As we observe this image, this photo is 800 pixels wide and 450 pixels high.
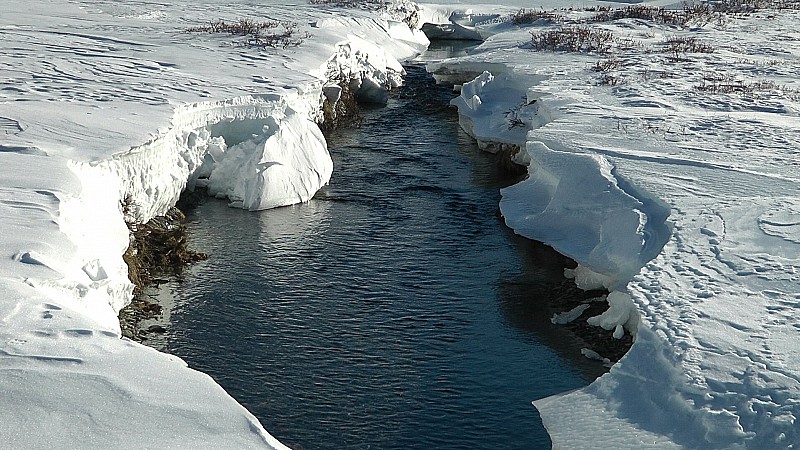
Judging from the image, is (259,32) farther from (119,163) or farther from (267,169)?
(119,163)

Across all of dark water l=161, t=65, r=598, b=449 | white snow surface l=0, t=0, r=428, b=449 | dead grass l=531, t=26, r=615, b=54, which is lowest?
dark water l=161, t=65, r=598, b=449

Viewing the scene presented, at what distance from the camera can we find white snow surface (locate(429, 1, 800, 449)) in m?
7.82

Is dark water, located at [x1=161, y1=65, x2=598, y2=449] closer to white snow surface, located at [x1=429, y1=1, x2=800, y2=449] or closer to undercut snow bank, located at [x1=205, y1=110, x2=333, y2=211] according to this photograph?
undercut snow bank, located at [x1=205, y1=110, x2=333, y2=211]

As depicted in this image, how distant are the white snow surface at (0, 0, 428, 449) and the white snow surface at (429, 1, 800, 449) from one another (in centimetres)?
355

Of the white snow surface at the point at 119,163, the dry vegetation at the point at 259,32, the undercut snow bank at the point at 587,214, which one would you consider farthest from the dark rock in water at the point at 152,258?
the dry vegetation at the point at 259,32

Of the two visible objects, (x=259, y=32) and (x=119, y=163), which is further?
(x=259, y=32)

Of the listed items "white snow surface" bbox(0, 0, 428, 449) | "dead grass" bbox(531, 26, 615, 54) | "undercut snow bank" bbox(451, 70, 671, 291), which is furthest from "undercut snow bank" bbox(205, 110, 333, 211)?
"dead grass" bbox(531, 26, 615, 54)

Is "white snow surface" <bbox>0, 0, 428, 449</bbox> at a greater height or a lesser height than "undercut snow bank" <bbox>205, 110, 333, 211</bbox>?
greater

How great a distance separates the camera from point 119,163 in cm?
1281

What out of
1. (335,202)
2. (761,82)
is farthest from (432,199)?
(761,82)

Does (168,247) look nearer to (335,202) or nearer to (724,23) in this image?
(335,202)

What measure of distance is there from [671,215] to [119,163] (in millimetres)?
7723

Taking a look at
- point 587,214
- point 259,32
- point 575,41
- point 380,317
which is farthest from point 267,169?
point 575,41

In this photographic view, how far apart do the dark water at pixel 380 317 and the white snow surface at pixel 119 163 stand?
116 centimetres
